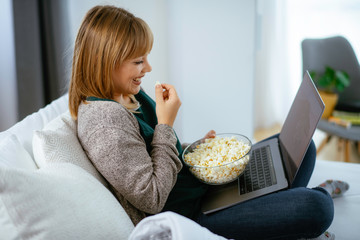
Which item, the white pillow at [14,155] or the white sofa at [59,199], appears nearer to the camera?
the white sofa at [59,199]

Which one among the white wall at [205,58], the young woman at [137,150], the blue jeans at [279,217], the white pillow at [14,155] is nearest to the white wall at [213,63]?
the white wall at [205,58]

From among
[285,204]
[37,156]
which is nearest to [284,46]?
[285,204]

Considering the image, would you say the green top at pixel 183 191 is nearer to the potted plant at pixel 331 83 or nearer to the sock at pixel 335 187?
the sock at pixel 335 187

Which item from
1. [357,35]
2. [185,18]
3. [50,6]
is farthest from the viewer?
[357,35]

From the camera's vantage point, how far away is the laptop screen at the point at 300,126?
113 cm

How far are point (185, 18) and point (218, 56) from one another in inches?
13.6

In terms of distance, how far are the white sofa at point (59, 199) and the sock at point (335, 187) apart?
8.3 inches

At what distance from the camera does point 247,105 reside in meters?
2.63

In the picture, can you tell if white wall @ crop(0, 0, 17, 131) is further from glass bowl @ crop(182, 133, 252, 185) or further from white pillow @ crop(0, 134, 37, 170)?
glass bowl @ crop(182, 133, 252, 185)

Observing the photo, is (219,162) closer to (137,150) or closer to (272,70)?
(137,150)

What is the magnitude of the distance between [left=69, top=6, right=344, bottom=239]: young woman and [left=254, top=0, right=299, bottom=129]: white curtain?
82.6 inches

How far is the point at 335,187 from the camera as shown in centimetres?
136

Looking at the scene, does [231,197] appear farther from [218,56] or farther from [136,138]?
[218,56]

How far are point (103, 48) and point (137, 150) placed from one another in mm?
342
